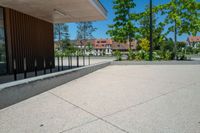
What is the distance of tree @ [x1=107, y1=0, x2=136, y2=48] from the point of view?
22.2m

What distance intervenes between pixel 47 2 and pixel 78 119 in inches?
270

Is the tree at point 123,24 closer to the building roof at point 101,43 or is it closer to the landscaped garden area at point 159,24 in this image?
the landscaped garden area at point 159,24

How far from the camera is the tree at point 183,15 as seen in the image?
17.7 meters

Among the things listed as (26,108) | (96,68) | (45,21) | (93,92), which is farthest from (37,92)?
(45,21)

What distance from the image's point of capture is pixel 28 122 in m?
3.85

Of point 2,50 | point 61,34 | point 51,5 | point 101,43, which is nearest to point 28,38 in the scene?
point 2,50

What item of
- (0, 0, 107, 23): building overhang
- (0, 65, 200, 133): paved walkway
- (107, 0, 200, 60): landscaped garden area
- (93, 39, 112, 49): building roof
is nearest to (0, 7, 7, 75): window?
(0, 0, 107, 23): building overhang

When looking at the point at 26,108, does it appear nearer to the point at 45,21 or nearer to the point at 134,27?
the point at 45,21

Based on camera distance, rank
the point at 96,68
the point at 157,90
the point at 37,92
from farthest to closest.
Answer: the point at 96,68
the point at 157,90
the point at 37,92

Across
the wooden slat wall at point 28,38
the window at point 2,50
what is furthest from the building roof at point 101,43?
the window at point 2,50

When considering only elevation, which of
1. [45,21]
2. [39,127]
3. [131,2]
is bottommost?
[39,127]

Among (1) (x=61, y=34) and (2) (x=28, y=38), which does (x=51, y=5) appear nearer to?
(2) (x=28, y=38)

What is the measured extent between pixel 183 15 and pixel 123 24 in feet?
23.4

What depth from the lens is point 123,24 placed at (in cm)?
2283
